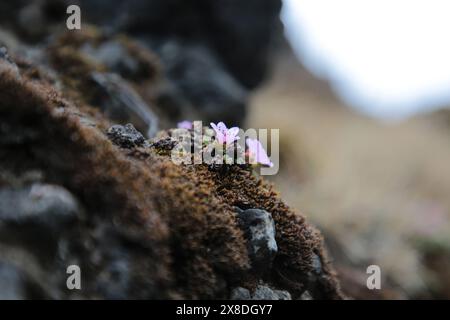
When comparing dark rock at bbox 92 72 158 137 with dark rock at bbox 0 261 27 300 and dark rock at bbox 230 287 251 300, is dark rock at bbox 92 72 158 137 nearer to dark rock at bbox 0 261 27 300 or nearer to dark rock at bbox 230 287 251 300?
dark rock at bbox 230 287 251 300

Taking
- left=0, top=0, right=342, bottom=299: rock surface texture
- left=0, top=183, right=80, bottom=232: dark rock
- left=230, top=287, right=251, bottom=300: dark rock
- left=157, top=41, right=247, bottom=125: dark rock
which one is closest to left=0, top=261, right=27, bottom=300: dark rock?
left=0, top=0, right=342, bottom=299: rock surface texture

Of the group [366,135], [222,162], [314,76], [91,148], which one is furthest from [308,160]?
[314,76]

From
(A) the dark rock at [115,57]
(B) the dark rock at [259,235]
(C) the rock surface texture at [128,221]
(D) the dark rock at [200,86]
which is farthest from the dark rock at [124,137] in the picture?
(D) the dark rock at [200,86]

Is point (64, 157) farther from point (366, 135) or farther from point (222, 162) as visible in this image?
point (366, 135)

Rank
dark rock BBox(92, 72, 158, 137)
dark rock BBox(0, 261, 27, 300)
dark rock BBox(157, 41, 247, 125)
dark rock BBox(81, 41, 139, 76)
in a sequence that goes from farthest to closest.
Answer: dark rock BBox(157, 41, 247, 125)
dark rock BBox(81, 41, 139, 76)
dark rock BBox(92, 72, 158, 137)
dark rock BBox(0, 261, 27, 300)

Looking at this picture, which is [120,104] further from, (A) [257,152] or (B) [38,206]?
(B) [38,206]

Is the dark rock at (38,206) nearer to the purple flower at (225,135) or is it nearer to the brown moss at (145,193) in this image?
the brown moss at (145,193)
